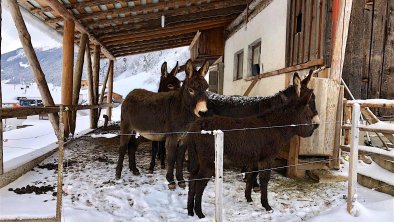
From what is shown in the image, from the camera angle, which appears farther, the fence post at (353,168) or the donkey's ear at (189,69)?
the donkey's ear at (189,69)

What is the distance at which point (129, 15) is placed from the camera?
955cm

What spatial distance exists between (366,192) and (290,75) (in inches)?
136

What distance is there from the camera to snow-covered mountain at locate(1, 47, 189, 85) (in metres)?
60.9

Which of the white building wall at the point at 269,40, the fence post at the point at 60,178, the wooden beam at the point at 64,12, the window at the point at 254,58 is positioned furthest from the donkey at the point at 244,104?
the window at the point at 254,58

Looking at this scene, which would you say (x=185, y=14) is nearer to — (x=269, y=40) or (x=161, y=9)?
(x=161, y=9)

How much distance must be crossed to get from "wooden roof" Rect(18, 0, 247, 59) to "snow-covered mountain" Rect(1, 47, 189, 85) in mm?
32803

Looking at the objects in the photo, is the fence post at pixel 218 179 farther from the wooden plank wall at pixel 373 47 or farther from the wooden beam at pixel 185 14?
the wooden beam at pixel 185 14

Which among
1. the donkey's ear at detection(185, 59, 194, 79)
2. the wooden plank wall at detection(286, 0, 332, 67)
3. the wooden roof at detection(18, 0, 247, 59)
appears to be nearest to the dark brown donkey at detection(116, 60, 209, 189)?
the donkey's ear at detection(185, 59, 194, 79)

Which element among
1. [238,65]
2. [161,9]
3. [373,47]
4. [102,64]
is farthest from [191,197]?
[102,64]

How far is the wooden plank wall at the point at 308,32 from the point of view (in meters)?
6.34

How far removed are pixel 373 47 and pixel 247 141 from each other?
428 cm

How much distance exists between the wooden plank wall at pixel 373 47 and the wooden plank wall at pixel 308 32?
23.3 inches

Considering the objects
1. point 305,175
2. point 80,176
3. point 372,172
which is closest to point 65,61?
point 80,176

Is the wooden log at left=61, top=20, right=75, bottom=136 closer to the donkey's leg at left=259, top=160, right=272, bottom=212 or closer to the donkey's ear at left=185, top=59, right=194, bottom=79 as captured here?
the donkey's ear at left=185, top=59, right=194, bottom=79
